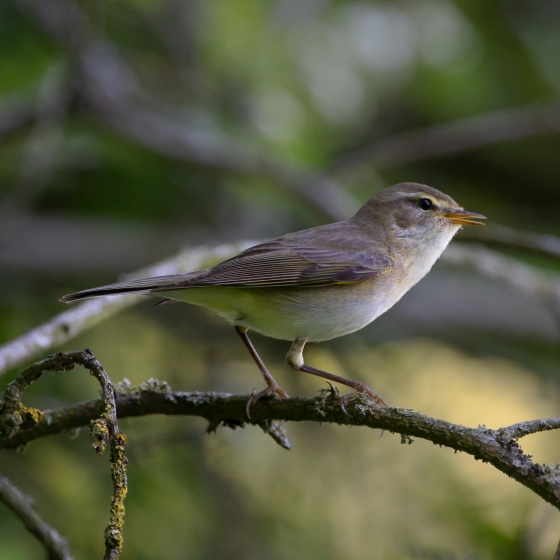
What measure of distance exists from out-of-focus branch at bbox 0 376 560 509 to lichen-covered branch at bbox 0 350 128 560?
0.37m

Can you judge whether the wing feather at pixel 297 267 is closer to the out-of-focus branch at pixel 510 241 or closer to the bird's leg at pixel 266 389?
the bird's leg at pixel 266 389

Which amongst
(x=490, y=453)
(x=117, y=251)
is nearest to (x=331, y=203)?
(x=117, y=251)

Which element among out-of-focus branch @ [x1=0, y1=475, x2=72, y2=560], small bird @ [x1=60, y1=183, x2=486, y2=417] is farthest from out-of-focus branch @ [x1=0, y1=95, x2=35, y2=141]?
out-of-focus branch @ [x1=0, y1=475, x2=72, y2=560]

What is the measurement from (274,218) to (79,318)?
4332 millimetres

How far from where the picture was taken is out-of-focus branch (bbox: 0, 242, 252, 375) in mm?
2807

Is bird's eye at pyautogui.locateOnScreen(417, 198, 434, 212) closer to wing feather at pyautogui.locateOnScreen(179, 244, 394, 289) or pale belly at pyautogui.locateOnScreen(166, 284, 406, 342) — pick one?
wing feather at pyautogui.locateOnScreen(179, 244, 394, 289)

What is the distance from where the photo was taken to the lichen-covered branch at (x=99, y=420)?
64.0 inches

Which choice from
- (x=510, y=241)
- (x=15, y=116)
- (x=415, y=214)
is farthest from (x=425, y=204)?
(x=15, y=116)

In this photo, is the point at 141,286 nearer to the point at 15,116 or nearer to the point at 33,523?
the point at 33,523

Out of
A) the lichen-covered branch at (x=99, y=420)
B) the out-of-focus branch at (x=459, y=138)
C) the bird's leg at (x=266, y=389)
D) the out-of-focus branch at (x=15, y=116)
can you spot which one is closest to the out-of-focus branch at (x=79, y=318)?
the bird's leg at (x=266, y=389)

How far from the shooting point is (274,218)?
7.36 m

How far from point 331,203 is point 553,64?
3.18 m

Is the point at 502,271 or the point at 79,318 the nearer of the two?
the point at 79,318

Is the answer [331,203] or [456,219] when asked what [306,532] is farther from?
[331,203]
